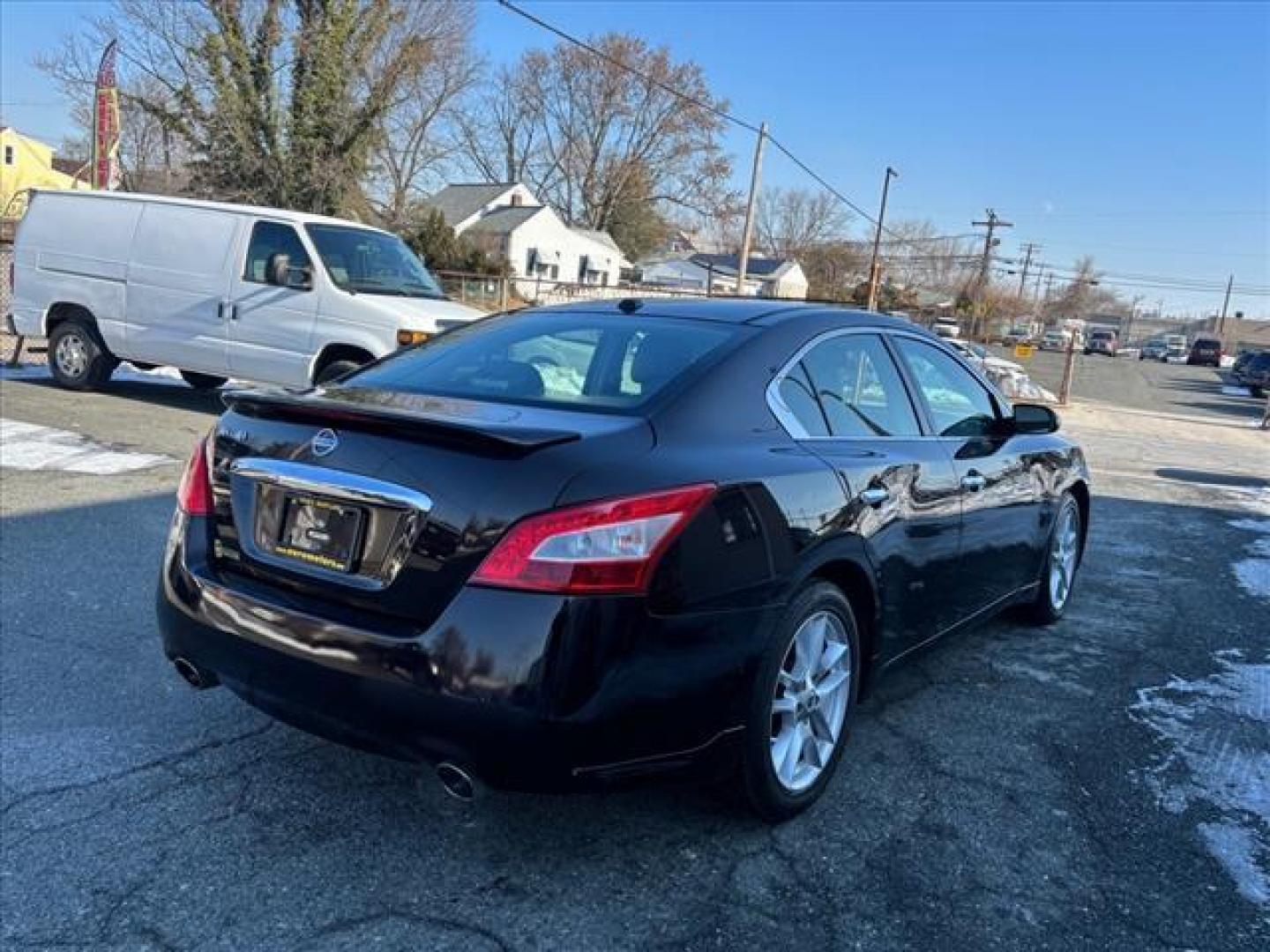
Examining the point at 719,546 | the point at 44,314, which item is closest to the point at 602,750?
the point at 719,546

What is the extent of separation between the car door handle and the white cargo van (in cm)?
623

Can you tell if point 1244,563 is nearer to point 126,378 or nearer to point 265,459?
point 265,459

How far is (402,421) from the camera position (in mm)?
2516

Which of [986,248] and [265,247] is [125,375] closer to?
[265,247]

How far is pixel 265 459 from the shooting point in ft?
8.76

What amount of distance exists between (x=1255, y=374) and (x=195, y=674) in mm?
48463

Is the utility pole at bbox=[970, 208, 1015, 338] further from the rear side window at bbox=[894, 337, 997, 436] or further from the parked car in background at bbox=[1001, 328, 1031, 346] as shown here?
the rear side window at bbox=[894, 337, 997, 436]

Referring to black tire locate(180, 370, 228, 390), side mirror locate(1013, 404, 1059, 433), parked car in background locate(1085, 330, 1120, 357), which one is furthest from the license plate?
parked car in background locate(1085, 330, 1120, 357)

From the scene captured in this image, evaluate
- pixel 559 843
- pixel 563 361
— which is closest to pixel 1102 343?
pixel 563 361

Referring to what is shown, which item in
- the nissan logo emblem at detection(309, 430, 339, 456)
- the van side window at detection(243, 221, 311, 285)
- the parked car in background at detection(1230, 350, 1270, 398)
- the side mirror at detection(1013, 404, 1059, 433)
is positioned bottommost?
the nissan logo emblem at detection(309, 430, 339, 456)

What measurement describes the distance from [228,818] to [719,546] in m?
1.62

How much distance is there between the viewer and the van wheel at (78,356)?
10281 millimetres

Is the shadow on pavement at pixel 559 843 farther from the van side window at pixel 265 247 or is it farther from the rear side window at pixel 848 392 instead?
the van side window at pixel 265 247

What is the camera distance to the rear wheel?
4.99m
